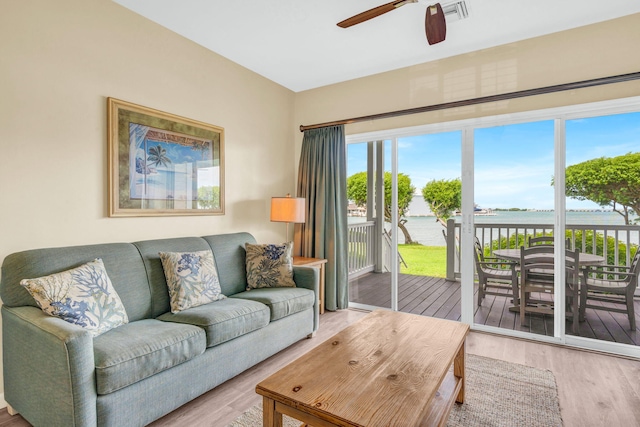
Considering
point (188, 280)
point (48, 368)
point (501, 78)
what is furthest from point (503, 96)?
point (48, 368)

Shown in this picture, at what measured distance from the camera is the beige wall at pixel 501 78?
8.77 ft

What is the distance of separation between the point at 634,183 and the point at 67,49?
4270 mm

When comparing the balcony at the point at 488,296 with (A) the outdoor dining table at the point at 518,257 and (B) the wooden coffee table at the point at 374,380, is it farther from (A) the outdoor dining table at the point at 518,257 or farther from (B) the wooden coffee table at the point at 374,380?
(B) the wooden coffee table at the point at 374,380

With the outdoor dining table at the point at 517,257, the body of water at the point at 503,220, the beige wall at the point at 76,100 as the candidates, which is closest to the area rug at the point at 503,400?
the outdoor dining table at the point at 517,257

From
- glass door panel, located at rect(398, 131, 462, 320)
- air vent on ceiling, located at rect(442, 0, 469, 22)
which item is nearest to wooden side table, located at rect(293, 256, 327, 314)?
glass door panel, located at rect(398, 131, 462, 320)

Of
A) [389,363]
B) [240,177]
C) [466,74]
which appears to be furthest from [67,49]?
[466,74]

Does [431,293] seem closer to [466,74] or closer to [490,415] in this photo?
[490,415]

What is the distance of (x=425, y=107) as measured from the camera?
3.41 m

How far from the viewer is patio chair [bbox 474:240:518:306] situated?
3.20 m

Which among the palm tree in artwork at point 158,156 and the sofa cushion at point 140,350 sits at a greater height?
the palm tree in artwork at point 158,156

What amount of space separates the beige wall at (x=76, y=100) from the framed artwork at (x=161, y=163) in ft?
0.24

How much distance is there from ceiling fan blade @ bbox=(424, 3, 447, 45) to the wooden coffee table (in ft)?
5.94

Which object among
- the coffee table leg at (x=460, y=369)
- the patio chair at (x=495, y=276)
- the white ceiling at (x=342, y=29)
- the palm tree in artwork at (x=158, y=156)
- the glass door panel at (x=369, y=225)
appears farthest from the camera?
the glass door panel at (x=369, y=225)

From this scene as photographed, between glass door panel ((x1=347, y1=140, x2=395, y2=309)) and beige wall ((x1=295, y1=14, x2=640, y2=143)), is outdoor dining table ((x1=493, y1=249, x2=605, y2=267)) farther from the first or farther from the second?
beige wall ((x1=295, y1=14, x2=640, y2=143))
